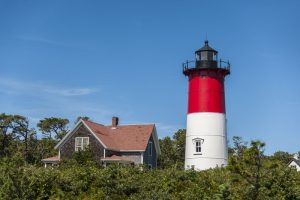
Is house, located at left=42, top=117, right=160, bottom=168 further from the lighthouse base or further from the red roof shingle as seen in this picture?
the lighthouse base

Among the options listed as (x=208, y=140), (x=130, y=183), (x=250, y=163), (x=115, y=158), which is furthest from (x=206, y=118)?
(x=250, y=163)

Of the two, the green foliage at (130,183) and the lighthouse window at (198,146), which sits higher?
the lighthouse window at (198,146)

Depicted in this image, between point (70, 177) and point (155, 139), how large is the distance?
68.2 feet

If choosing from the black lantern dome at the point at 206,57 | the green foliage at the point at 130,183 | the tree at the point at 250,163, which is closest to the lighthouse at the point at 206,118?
the black lantern dome at the point at 206,57

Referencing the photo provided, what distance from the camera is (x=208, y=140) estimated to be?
112 ft

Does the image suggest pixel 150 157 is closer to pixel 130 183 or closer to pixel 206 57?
pixel 206 57

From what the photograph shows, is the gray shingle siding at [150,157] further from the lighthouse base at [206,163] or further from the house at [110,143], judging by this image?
the lighthouse base at [206,163]

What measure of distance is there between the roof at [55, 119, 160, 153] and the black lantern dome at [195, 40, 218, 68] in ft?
26.1

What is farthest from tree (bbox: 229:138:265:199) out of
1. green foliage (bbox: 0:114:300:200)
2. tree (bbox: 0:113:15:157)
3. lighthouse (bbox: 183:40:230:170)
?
tree (bbox: 0:113:15:157)

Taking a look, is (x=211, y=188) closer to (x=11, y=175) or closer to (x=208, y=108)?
(x=11, y=175)

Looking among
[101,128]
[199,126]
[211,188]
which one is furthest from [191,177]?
[101,128]

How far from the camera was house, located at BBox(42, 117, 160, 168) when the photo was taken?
3775cm

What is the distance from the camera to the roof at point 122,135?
38469 mm

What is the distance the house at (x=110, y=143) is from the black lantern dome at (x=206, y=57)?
26.1 feet
